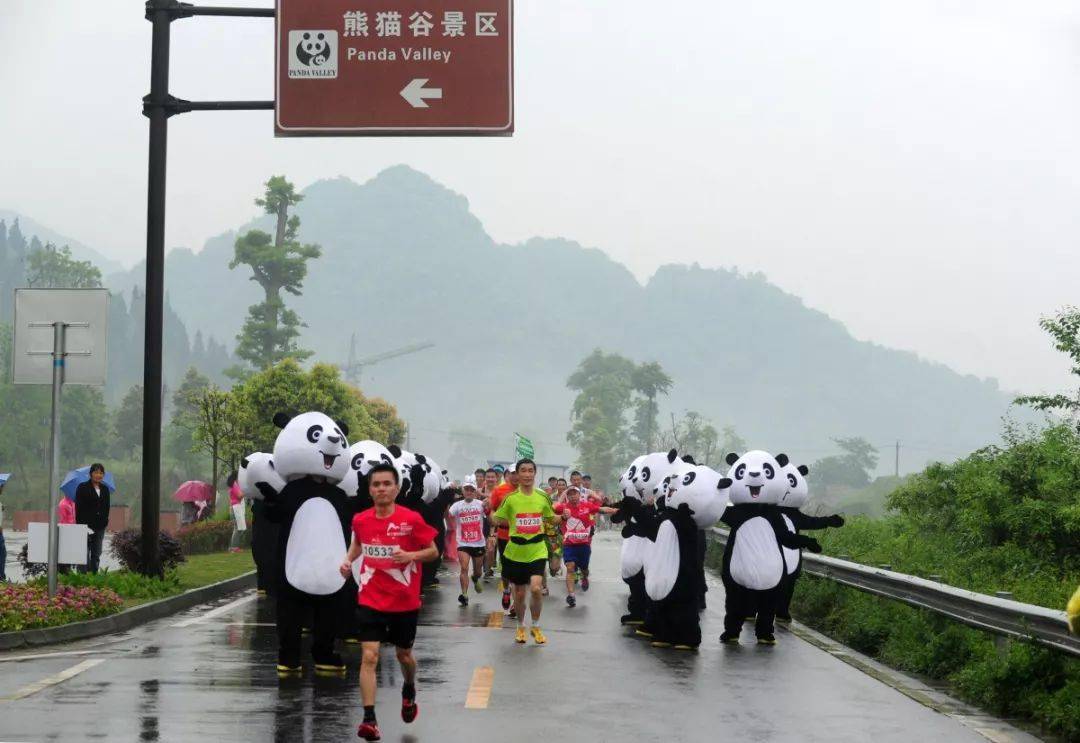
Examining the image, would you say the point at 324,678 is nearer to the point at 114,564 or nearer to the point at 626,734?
the point at 626,734

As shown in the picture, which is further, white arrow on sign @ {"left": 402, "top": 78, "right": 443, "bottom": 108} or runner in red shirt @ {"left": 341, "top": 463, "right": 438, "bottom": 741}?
white arrow on sign @ {"left": 402, "top": 78, "right": 443, "bottom": 108}

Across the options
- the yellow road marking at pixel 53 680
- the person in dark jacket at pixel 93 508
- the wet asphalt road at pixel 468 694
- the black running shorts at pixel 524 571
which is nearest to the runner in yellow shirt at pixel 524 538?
the black running shorts at pixel 524 571

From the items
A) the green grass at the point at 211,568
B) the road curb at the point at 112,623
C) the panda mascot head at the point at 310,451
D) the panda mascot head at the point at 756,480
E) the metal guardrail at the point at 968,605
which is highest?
the panda mascot head at the point at 310,451

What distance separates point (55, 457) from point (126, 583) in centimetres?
250

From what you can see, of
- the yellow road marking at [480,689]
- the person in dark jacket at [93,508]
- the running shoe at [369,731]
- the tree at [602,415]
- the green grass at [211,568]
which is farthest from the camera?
the tree at [602,415]

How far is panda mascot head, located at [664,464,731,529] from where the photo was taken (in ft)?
48.7

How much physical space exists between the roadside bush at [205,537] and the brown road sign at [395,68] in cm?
1637

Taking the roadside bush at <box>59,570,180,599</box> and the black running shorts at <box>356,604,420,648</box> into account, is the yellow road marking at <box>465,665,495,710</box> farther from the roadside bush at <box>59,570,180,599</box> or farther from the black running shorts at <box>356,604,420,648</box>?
the roadside bush at <box>59,570,180,599</box>

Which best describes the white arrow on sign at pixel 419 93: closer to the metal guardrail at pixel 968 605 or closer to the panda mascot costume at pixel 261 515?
the panda mascot costume at pixel 261 515

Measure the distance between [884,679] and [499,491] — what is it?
27.9 feet

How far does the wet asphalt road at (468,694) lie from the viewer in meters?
9.11

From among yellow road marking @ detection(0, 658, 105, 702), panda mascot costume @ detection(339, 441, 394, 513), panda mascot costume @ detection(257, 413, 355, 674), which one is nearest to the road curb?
yellow road marking @ detection(0, 658, 105, 702)

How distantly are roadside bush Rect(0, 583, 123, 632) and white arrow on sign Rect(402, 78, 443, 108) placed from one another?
20.3 feet

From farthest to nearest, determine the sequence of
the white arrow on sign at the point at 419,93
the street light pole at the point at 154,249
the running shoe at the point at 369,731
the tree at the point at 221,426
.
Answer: the tree at the point at 221,426 → the street light pole at the point at 154,249 → the white arrow on sign at the point at 419,93 → the running shoe at the point at 369,731
